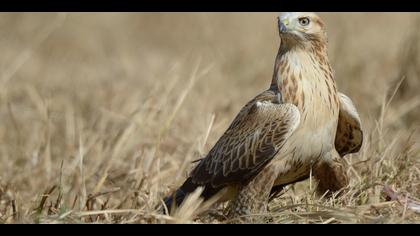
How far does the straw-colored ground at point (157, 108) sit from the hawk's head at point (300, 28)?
2.88 ft

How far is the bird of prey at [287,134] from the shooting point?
16.3 feet

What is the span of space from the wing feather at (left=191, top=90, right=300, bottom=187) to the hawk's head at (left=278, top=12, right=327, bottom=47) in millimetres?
329

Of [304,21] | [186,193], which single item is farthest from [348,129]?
[186,193]

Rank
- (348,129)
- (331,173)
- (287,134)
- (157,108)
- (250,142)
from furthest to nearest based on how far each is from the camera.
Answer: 1. (157,108)
2. (348,129)
3. (331,173)
4. (250,142)
5. (287,134)

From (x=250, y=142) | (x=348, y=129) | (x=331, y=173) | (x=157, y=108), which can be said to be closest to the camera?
(x=250, y=142)

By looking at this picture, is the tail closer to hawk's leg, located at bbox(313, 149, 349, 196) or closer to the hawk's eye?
hawk's leg, located at bbox(313, 149, 349, 196)

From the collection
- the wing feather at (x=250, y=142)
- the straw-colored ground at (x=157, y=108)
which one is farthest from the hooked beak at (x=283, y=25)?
the straw-colored ground at (x=157, y=108)

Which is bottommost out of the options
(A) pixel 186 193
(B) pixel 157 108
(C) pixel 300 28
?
(A) pixel 186 193

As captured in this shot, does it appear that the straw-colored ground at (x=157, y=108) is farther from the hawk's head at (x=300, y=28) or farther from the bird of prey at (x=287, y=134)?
the hawk's head at (x=300, y=28)

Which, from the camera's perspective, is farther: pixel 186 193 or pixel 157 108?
pixel 157 108

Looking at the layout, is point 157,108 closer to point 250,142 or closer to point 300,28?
point 250,142

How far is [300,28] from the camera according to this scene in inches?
200

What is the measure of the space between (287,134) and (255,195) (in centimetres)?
37
